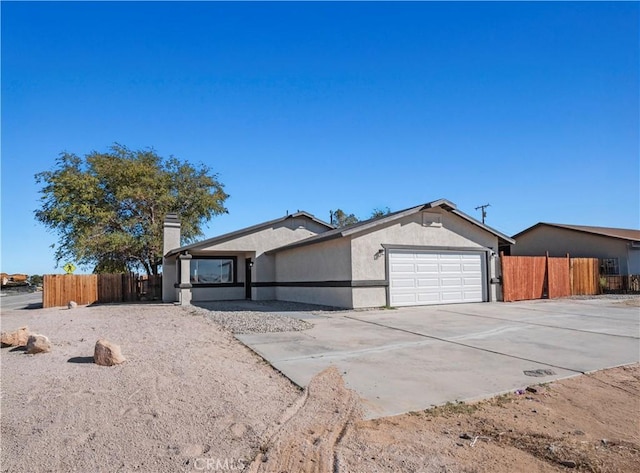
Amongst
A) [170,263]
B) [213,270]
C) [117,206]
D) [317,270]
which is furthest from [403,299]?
[117,206]

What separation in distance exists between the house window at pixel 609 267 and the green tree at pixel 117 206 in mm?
26623

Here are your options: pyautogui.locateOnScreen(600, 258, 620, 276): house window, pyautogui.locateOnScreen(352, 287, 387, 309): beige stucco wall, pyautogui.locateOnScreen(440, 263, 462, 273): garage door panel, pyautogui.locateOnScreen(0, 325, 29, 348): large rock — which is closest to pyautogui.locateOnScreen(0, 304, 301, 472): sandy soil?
pyautogui.locateOnScreen(0, 325, 29, 348): large rock

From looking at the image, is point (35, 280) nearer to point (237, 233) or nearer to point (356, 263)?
point (237, 233)

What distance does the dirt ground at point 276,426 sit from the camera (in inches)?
136

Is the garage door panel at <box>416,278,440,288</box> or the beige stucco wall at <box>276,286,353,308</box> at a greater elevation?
the garage door panel at <box>416,278,440,288</box>

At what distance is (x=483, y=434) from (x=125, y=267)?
103 ft

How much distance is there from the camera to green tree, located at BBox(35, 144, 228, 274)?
27.6m

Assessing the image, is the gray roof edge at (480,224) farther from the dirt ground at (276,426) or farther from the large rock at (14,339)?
the large rock at (14,339)

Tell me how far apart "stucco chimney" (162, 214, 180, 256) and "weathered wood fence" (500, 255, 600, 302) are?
1600 cm

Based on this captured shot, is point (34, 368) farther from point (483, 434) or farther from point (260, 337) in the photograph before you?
point (483, 434)

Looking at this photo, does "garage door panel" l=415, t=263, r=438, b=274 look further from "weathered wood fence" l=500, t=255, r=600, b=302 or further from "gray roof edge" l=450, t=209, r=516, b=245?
"weathered wood fence" l=500, t=255, r=600, b=302

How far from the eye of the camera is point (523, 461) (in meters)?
3.52

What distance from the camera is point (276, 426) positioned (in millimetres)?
4180

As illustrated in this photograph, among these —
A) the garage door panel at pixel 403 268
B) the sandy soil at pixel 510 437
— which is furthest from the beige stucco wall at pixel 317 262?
the sandy soil at pixel 510 437
